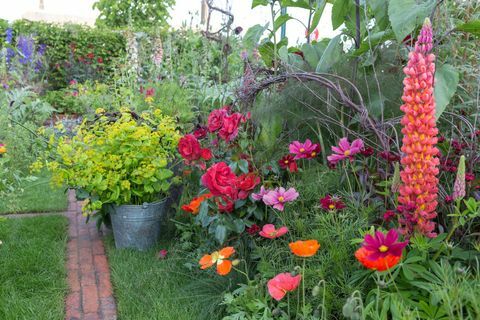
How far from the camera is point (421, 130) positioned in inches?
63.1

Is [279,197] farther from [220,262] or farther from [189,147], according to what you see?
[189,147]

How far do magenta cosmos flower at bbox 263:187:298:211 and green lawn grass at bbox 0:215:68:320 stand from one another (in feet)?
3.65

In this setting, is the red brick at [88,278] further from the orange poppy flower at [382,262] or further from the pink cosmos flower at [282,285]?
the orange poppy flower at [382,262]

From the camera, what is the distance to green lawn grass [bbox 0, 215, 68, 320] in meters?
2.34

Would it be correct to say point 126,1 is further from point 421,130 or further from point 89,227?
point 421,130

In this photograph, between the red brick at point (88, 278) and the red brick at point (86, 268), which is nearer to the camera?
the red brick at point (88, 278)

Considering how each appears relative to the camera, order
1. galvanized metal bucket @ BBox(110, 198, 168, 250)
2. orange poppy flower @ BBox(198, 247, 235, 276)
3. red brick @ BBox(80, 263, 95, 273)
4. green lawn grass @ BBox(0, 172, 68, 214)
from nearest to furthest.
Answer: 1. orange poppy flower @ BBox(198, 247, 235, 276)
2. red brick @ BBox(80, 263, 95, 273)
3. galvanized metal bucket @ BBox(110, 198, 168, 250)
4. green lawn grass @ BBox(0, 172, 68, 214)

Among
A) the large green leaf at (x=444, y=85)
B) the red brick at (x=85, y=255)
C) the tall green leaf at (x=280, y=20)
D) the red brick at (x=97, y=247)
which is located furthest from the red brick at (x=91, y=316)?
the tall green leaf at (x=280, y=20)

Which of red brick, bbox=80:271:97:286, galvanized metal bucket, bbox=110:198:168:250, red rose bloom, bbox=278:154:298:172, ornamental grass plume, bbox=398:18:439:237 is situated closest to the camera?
ornamental grass plume, bbox=398:18:439:237

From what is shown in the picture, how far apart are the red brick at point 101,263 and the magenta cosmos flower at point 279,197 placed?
1210mm

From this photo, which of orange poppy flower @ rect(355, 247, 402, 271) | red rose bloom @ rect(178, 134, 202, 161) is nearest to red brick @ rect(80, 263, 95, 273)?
red rose bloom @ rect(178, 134, 202, 161)

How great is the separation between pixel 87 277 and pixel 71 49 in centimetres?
792

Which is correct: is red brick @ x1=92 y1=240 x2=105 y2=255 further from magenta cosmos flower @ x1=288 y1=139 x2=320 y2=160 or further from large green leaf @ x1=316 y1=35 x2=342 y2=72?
large green leaf @ x1=316 y1=35 x2=342 y2=72

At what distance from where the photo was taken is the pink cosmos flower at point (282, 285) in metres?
1.75
